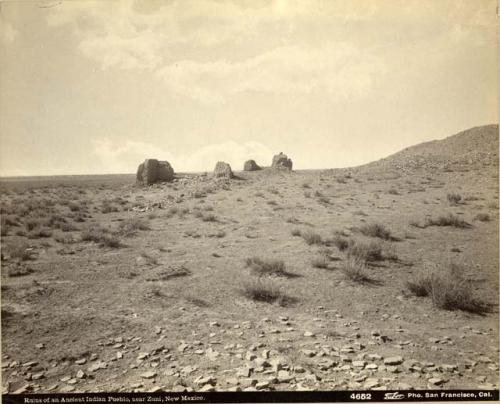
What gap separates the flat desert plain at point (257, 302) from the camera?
15.1 ft

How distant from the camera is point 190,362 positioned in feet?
15.5

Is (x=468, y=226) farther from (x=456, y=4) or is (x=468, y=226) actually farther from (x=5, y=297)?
(x=5, y=297)

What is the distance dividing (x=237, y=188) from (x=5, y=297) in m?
14.8

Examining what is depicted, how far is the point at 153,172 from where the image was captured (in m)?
25.0

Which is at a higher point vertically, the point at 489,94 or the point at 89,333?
the point at 489,94

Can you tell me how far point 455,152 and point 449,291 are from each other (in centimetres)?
2490

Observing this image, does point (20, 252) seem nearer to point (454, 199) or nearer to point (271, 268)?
point (271, 268)

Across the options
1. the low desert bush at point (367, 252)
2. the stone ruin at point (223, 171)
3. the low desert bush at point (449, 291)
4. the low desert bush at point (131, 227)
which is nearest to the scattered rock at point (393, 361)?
the low desert bush at point (449, 291)

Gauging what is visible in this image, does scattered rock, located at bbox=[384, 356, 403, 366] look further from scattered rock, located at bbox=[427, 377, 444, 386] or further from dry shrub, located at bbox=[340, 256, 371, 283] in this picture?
dry shrub, located at bbox=[340, 256, 371, 283]

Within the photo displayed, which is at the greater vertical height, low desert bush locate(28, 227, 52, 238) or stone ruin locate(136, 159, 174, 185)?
stone ruin locate(136, 159, 174, 185)

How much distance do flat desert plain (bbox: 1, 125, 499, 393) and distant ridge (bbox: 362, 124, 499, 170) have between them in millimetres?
10801

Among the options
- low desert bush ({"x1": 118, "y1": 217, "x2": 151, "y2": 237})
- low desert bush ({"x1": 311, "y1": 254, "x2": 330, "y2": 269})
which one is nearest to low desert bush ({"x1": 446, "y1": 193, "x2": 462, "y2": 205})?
low desert bush ({"x1": 311, "y1": 254, "x2": 330, "y2": 269})

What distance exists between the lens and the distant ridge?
2228cm

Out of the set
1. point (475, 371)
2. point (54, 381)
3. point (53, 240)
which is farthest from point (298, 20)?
point (53, 240)
